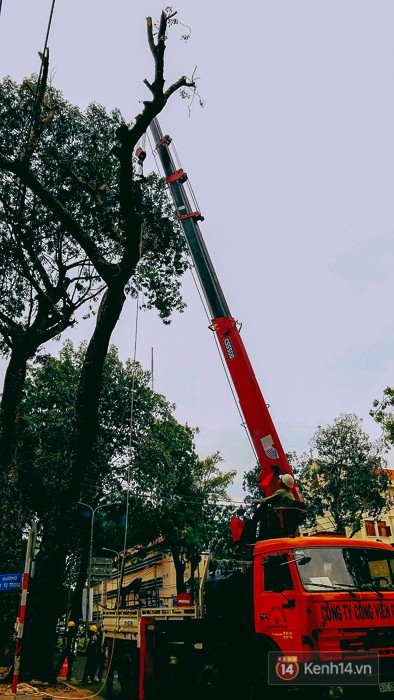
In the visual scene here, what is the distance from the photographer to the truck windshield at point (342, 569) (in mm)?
7309

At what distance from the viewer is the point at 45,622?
11.2 metres

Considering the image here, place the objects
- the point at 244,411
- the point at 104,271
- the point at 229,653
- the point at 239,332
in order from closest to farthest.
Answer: the point at 229,653 → the point at 244,411 → the point at 239,332 → the point at 104,271

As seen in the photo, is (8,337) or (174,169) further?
(8,337)

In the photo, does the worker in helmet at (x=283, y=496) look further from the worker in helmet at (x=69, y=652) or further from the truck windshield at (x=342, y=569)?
the worker in helmet at (x=69, y=652)

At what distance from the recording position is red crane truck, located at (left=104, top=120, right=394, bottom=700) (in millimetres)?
6785

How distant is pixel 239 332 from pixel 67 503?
5.46 metres

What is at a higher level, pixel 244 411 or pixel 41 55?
pixel 41 55

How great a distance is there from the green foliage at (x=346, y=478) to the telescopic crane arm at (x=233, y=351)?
23.7m

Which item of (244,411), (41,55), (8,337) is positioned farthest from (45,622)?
(41,55)

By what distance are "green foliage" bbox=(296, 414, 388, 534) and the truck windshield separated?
25.5 m

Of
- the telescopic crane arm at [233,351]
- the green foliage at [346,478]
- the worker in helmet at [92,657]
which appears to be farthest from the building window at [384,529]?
the telescopic crane arm at [233,351]

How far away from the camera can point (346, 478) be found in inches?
1296

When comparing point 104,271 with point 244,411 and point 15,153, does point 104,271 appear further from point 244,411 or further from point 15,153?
point 15,153

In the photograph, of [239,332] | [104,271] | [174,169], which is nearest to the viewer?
[239,332]
